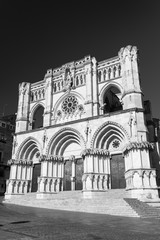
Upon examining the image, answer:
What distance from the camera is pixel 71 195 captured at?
78.0ft

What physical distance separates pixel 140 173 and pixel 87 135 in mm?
7270

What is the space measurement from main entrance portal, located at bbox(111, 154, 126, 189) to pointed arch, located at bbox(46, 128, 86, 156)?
185 inches

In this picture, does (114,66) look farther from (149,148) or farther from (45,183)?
(45,183)

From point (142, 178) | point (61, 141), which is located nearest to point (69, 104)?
point (61, 141)

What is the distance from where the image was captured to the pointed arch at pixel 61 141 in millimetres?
26469

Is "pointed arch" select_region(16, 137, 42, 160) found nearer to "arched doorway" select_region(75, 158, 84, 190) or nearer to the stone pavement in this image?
"arched doorway" select_region(75, 158, 84, 190)

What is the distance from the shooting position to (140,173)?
1978cm

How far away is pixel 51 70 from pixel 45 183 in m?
16.4

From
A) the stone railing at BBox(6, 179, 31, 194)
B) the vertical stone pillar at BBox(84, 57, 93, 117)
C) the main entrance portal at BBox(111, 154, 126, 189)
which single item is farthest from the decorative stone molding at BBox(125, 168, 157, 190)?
the stone railing at BBox(6, 179, 31, 194)

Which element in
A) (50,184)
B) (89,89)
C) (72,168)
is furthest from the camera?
(89,89)

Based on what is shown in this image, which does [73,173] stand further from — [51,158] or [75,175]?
[51,158]

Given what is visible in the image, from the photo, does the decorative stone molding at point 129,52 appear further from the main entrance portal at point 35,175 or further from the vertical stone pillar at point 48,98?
the main entrance portal at point 35,175

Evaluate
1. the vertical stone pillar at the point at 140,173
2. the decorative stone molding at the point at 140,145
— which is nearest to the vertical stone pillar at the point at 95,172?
the vertical stone pillar at the point at 140,173

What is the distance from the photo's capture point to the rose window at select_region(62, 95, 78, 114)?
28859 millimetres
